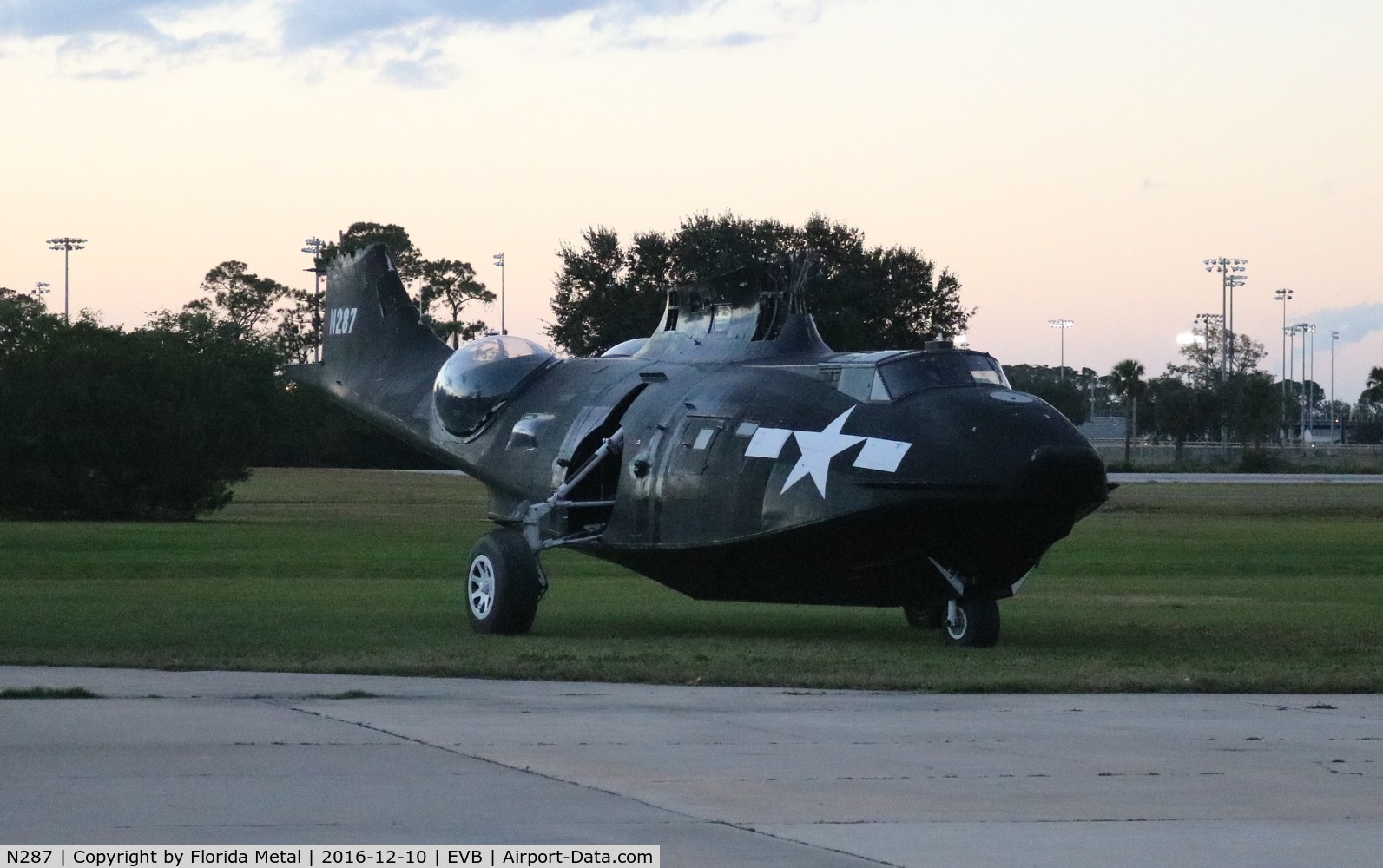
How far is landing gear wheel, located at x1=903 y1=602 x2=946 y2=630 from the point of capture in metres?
23.2

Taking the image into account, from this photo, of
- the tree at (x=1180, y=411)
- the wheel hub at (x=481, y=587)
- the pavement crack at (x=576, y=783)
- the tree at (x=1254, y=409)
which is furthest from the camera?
the tree at (x=1180, y=411)

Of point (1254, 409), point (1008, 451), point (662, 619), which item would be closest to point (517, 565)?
point (662, 619)

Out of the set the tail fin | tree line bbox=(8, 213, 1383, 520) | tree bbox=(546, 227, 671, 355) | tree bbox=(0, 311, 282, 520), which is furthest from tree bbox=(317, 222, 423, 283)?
the tail fin

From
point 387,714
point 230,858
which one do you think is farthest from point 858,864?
point 387,714

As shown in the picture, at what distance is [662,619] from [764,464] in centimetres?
512

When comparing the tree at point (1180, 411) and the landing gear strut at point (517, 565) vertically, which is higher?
the tree at point (1180, 411)

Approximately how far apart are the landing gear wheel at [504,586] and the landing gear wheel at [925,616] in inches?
170

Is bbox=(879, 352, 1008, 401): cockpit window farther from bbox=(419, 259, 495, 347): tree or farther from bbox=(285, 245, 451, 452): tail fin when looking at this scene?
bbox=(419, 259, 495, 347): tree

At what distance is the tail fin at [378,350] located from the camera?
2855 cm

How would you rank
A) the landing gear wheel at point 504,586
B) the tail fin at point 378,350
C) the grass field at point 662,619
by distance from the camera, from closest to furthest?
the grass field at point 662,619 < the landing gear wheel at point 504,586 < the tail fin at point 378,350

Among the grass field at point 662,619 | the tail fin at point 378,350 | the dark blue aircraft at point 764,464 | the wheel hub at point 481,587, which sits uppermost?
the tail fin at point 378,350

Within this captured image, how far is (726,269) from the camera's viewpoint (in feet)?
326

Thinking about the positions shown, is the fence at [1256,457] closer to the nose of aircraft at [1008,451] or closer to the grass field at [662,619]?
the grass field at [662,619]

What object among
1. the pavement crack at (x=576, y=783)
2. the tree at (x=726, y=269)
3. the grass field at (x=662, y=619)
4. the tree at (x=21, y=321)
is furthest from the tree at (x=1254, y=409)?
the pavement crack at (x=576, y=783)
